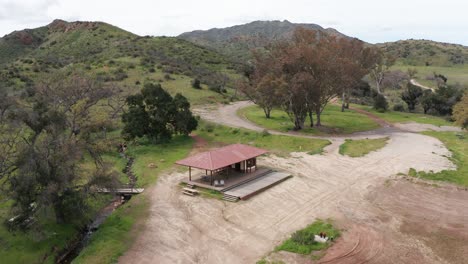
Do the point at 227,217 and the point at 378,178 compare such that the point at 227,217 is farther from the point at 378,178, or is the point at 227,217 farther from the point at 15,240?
the point at 378,178

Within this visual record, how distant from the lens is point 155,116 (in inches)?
1699

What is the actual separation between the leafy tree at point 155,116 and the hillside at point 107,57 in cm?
2098

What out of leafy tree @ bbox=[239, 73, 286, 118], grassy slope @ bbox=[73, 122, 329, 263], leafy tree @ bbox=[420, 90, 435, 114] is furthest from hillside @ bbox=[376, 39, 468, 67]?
grassy slope @ bbox=[73, 122, 329, 263]

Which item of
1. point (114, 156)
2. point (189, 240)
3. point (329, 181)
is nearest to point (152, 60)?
point (114, 156)

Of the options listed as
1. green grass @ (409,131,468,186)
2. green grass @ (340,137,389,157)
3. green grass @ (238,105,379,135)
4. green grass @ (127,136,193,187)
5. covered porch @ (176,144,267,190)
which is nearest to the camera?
covered porch @ (176,144,267,190)

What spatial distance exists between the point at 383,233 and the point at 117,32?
4526 inches

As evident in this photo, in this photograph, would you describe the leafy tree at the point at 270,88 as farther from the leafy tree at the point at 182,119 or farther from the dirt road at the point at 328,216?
the dirt road at the point at 328,216

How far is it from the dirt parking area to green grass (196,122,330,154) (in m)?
5.90

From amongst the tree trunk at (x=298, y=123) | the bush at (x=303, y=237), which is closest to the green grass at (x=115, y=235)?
the bush at (x=303, y=237)

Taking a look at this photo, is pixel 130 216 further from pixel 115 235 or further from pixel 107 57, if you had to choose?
pixel 107 57

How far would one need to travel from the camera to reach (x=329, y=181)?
104ft

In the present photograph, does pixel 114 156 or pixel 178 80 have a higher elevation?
pixel 178 80

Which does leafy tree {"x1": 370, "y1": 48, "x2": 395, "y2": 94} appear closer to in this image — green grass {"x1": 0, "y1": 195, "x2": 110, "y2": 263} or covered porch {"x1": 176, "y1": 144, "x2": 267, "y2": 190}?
covered porch {"x1": 176, "y1": 144, "x2": 267, "y2": 190}

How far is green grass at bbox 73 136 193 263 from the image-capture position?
2106 cm
